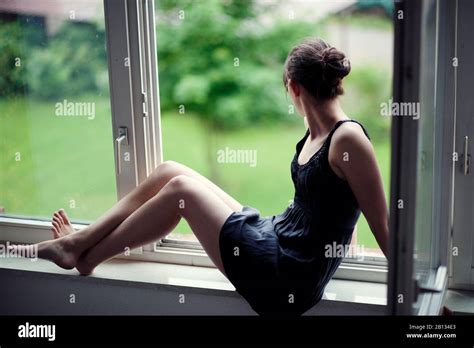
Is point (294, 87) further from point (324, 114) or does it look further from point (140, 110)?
point (140, 110)

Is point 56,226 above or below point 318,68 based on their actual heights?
below

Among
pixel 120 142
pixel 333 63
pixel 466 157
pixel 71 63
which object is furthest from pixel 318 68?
pixel 71 63

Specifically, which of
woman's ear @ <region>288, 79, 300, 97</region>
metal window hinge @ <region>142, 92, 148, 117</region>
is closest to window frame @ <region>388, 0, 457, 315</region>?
woman's ear @ <region>288, 79, 300, 97</region>

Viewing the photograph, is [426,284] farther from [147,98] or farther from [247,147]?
[147,98]

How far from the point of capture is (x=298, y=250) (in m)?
1.86

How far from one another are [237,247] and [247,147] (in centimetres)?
43

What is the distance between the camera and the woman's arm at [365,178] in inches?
66.1

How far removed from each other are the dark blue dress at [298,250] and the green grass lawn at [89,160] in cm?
37

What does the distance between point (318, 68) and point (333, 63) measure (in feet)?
0.14

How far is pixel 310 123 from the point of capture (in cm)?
188

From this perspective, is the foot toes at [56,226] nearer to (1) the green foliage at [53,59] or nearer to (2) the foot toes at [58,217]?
(2) the foot toes at [58,217]

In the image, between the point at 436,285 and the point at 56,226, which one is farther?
the point at 56,226

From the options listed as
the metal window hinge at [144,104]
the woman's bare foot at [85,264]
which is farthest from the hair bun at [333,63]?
the woman's bare foot at [85,264]
